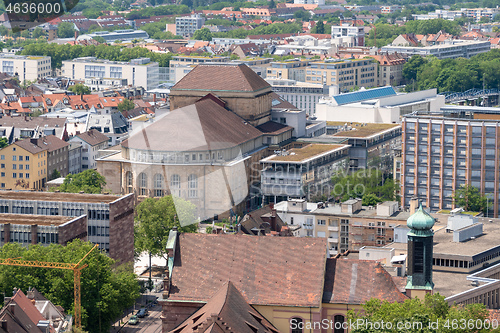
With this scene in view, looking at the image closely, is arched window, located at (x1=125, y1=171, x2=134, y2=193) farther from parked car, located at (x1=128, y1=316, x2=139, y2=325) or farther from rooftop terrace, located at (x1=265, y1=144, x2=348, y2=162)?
parked car, located at (x1=128, y1=316, x2=139, y2=325)

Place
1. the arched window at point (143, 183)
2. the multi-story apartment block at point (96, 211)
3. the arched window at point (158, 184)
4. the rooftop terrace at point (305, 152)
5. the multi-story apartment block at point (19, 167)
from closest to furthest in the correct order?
the multi-story apartment block at point (96, 211) < the arched window at point (158, 184) < the arched window at point (143, 183) < the rooftop terrace at point (305, 152) < the multi-story apartment block at point (19, 167)

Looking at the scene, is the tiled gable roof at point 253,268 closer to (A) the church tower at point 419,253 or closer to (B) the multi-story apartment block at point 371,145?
(A) the church tower at point 419,253

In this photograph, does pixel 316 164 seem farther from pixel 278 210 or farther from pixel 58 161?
pixel 58 161

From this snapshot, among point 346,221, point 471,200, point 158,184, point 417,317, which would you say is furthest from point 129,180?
point 417,317

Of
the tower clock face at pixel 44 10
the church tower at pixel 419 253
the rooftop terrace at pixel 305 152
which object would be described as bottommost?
the rooftop terrace at pixel 305 152

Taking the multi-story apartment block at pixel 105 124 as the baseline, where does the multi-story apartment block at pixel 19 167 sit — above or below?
below

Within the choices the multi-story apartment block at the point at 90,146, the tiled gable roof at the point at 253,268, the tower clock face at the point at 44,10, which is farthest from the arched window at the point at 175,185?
the tower clock face at the point at 44,10
